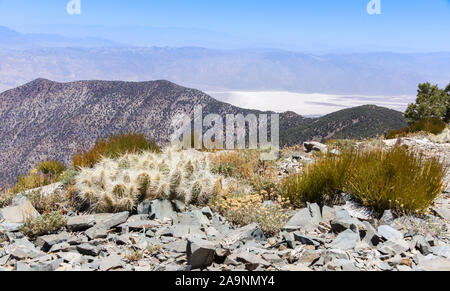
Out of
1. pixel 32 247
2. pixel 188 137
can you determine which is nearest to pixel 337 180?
pixel 32 247

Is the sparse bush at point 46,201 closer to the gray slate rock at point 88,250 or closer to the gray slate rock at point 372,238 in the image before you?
the gray slate rock at point 88,250

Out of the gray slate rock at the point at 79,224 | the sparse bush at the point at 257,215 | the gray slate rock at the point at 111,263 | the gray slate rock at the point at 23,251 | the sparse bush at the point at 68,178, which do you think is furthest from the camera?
the sparse bush at the point at 68,178

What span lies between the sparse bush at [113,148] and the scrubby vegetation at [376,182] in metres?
4.00

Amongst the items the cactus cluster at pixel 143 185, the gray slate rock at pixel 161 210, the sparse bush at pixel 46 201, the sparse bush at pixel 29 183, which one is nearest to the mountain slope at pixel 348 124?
the sparse bush at pixel 29 183

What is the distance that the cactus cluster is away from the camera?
6.03 metres

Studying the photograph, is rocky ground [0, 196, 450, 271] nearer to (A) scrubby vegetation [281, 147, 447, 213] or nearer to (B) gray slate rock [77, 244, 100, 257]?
(B) gray slate rock [77, 244, 100, 257]

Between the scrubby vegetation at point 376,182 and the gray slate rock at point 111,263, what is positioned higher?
the scrubby vegetation at point 376,182

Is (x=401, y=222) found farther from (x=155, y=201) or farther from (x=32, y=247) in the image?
(x=32, y=247)

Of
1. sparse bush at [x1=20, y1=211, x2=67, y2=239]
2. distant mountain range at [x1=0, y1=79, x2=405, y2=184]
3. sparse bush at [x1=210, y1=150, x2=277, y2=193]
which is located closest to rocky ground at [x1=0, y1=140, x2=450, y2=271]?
sparse bush at [x1=20, y1=211, x2=67, y2=239]

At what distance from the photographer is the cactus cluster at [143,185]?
6.03 meters

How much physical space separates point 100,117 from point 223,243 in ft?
208

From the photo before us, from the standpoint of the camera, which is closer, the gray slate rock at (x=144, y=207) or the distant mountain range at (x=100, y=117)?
the gray slate rock at (x=144, y=207)

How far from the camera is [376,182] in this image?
5918mm

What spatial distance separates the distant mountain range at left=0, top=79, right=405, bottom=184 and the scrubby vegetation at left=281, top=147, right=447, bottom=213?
32.6 m
